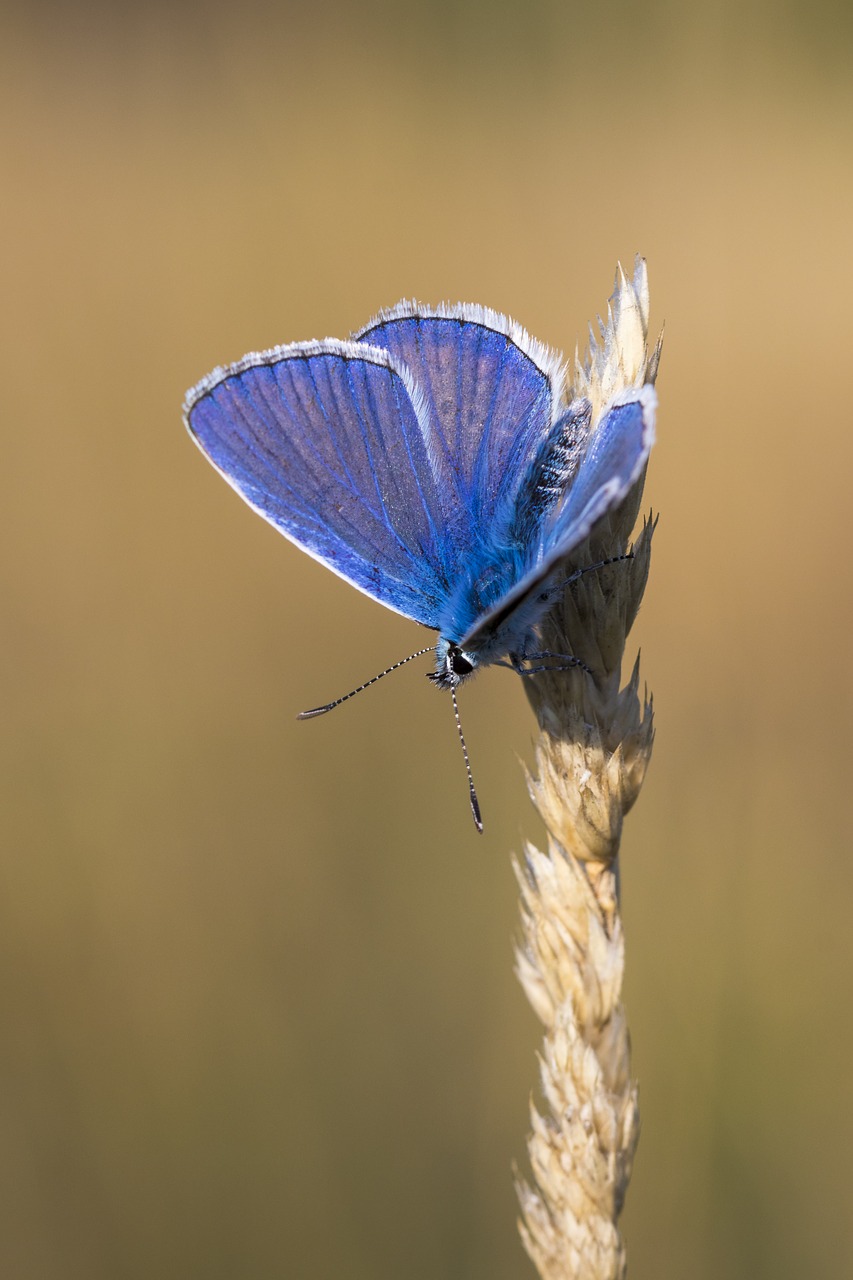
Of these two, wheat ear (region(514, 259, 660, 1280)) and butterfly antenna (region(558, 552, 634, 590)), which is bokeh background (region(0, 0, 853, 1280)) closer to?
wheat ear (region(514, 259, 660, 1280))

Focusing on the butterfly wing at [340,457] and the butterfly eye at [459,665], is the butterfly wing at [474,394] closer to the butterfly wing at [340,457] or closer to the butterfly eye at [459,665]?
the butterfly wing at [340,457]

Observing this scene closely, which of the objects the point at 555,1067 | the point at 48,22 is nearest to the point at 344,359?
the point at 555,1067

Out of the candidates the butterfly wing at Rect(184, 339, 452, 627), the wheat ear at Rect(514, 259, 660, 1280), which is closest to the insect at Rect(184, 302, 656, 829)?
the butterfly wing at Rect(184, 339, 452, 627)

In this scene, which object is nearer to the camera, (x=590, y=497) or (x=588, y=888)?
(x=590, y=497)

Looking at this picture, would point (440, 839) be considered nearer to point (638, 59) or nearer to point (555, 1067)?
point (555, 1067)

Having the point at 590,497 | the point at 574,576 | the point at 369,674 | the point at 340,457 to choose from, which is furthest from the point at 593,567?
the point at 369,674

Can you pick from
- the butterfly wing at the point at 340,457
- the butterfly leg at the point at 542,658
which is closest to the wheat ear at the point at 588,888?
the butterfly leg at the point at 542,658

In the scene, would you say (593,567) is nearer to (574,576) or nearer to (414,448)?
(574,576)
